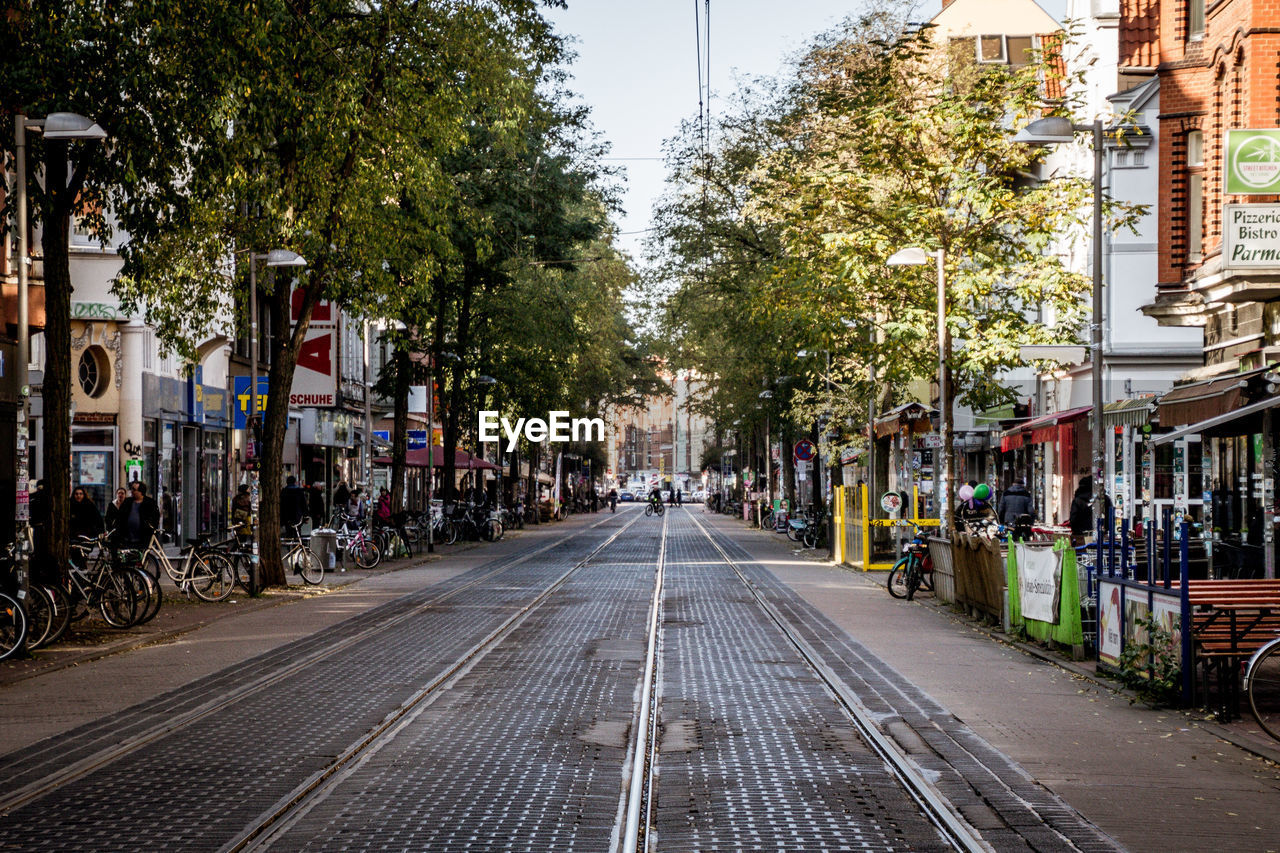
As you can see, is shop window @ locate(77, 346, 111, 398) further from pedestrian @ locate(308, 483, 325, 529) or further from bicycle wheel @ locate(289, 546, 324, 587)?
bicycle wheel @ locate(289, 546, 324, 587)

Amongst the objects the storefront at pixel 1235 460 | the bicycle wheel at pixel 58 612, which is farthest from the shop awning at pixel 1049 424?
the bicycle wheel at pixel 58 612

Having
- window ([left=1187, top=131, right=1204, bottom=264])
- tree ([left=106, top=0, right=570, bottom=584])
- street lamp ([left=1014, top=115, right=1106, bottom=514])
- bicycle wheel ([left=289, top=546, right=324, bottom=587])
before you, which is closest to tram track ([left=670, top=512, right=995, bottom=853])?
street lamp ([left=1014, top=115, right=1106, bottom=514])

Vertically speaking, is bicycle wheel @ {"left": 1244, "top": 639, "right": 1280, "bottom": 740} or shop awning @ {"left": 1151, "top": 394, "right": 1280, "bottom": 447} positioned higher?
shop awning @ {"left": 1151, "top": 394, "right": 1280, "bottom": 447}

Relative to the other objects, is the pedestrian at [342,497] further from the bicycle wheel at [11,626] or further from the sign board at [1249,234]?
the sign board at [1249,234]

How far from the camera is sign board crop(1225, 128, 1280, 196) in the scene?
19766 millimetres

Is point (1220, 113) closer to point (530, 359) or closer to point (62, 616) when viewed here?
point (62, 616)

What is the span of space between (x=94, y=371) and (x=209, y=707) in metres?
25.3

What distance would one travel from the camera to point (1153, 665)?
13.2m

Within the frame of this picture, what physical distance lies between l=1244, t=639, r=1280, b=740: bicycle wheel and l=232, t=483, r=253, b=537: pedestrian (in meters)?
18.3

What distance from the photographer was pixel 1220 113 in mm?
25906

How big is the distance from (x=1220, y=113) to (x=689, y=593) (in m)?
11.8

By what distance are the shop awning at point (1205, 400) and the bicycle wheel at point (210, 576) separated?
1406 centimetres

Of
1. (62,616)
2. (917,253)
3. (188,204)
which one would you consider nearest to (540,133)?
(917,253)

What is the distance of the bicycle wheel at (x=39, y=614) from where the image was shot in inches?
672
